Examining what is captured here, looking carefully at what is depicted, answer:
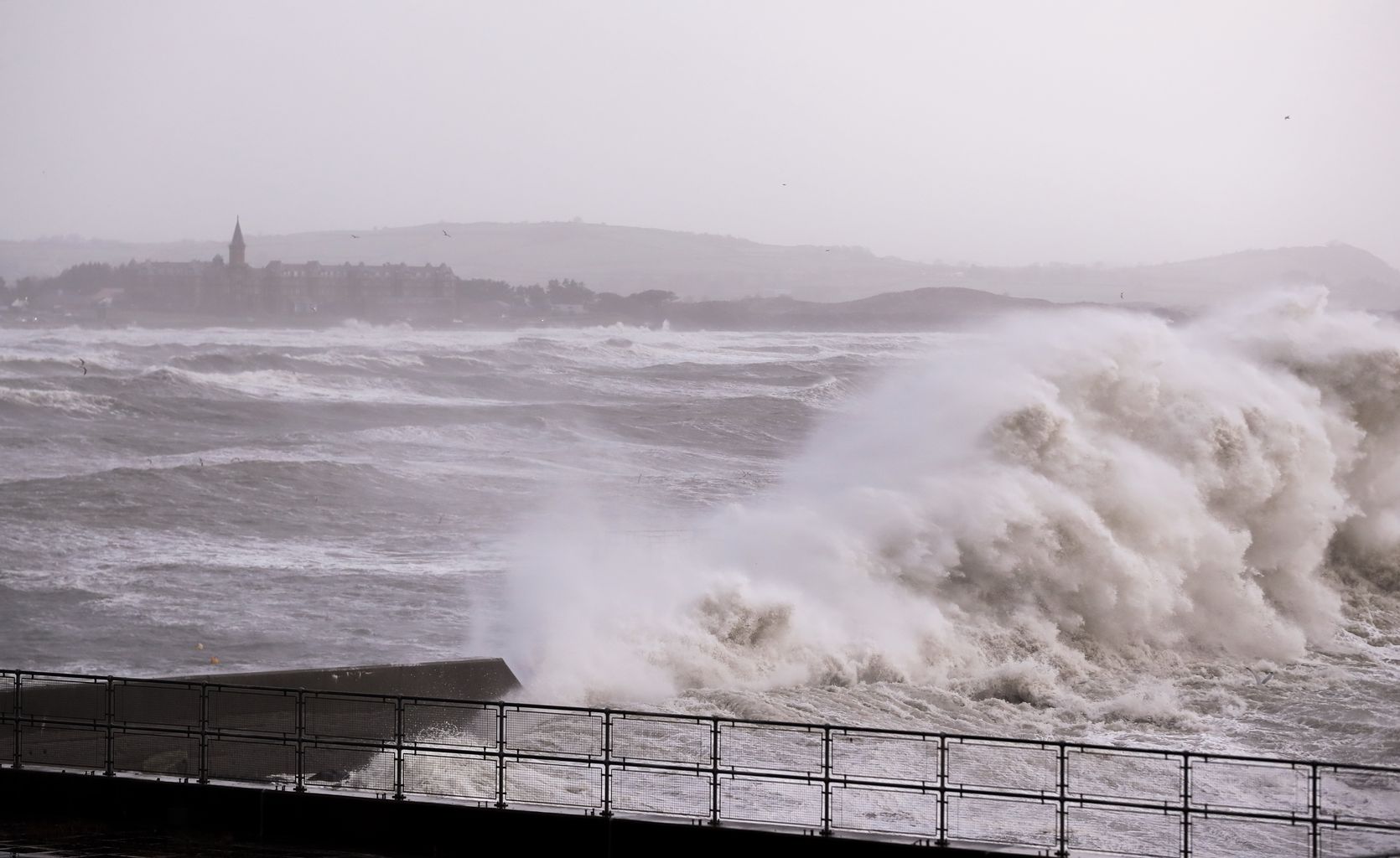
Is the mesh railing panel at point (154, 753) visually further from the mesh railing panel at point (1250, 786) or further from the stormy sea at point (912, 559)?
the mesh railing panel at point (1250, 786)

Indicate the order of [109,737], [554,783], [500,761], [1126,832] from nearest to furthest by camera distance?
1. [500,761]
2. [1126,832]
3. [109,737]
4. [554,783]

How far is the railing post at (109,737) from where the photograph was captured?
9.64 m

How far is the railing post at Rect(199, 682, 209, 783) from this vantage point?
375 inches

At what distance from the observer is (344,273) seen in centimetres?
6606

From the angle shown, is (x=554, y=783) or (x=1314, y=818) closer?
(x=1314, y=818)

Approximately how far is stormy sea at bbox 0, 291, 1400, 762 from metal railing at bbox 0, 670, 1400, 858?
393 centimetres

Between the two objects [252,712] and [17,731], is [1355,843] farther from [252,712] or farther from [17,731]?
[17,731]

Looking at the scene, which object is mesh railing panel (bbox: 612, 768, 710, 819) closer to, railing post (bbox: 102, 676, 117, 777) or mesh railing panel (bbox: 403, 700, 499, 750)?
mesh railing panel (bbox: 403, 700, 499, 750)

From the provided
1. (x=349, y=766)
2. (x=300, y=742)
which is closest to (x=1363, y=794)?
(x=349, y=766)

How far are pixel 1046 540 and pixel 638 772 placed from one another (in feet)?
37.6

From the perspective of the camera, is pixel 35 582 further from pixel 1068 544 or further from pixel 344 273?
pixel 344 273

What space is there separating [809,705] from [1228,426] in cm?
1161

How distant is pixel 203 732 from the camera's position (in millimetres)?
9500

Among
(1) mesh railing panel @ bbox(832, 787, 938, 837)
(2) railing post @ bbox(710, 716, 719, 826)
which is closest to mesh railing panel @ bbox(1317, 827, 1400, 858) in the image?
(1) mesh railing panel @ bbox(832, 787, 938, 837)
